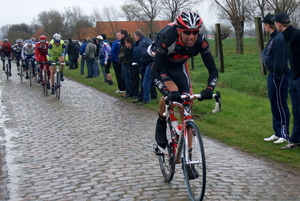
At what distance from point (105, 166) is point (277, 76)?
3196mm

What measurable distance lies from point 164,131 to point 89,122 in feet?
17.2

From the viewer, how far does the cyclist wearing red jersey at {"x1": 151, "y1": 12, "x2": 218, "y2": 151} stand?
16.9ft

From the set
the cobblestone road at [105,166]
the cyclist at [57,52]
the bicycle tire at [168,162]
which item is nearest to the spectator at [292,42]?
the cobblestone road at [105,166]

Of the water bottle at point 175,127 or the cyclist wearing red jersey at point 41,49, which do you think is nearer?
the water bottle at point 175,127

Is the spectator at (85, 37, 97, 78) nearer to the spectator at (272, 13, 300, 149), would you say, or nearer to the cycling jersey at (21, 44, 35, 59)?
the cycling jersey at (21, 44, 35, 59)

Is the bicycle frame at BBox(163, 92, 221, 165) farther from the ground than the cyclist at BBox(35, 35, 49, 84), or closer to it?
closer to it

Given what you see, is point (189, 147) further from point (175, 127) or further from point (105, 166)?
point (105, 166)

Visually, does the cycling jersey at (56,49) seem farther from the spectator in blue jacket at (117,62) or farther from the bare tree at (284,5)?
the bare tree at (284,5)

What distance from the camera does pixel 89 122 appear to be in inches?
431

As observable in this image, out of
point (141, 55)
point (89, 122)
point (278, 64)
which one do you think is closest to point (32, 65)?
point (141, 55)

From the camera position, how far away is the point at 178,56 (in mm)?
5562

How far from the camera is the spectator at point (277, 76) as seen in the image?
758 cm

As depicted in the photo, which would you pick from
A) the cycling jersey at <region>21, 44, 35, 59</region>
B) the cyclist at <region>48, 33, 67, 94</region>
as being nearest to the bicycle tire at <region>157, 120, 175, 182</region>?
the cyclist at <region>48, 33, 67, 94</region>

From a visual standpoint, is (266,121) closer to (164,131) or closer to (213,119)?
(213,119)
